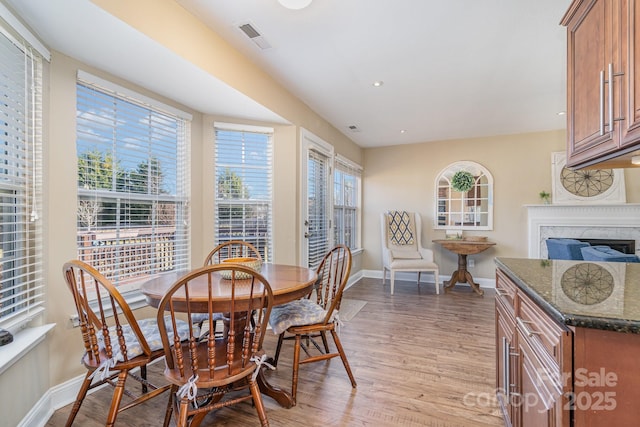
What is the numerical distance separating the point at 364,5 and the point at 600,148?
4.87 ft

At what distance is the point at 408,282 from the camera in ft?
16.9

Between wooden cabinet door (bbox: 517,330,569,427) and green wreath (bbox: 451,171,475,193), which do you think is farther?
green wreath (bbox: 451,171,475,193)

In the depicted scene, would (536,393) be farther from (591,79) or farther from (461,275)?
(461,275)

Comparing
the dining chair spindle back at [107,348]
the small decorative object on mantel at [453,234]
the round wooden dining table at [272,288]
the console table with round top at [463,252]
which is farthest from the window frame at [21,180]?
the small decorative object on mantel at [453,234]

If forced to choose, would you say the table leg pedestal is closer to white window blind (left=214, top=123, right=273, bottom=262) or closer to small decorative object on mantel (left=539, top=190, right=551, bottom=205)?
small decorative object on mantel (left=539, top=190, right=551, bottom=205)

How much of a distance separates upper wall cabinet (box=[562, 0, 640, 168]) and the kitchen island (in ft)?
1.83

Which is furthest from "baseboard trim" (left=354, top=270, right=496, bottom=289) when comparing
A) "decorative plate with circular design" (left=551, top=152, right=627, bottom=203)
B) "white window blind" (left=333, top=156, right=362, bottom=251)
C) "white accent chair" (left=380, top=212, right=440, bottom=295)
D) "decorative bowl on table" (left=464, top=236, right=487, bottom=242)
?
"decorative plate with circular design" (left=551, top=152, right=627, bottom=203)

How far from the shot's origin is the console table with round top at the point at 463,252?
440 centimetres

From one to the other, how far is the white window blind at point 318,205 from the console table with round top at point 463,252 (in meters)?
1.91

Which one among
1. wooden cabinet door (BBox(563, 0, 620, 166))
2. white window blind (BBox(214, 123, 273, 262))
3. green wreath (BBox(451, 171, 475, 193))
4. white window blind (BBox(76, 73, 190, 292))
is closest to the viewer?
wooden cabinet door (BBox(563, 0, 620, 166))

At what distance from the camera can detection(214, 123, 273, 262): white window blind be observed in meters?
3.01

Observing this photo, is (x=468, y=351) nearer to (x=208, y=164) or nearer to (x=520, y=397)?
(x=520, y=397)

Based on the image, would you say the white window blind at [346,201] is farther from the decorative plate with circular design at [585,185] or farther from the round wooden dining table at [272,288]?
the decorative plate with circular design at [585,185]

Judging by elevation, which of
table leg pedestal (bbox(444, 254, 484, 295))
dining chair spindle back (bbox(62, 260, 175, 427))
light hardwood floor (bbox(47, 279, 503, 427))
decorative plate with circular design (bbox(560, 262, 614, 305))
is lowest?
light hardwood floor (bbox(47, 279, 503, 427))
